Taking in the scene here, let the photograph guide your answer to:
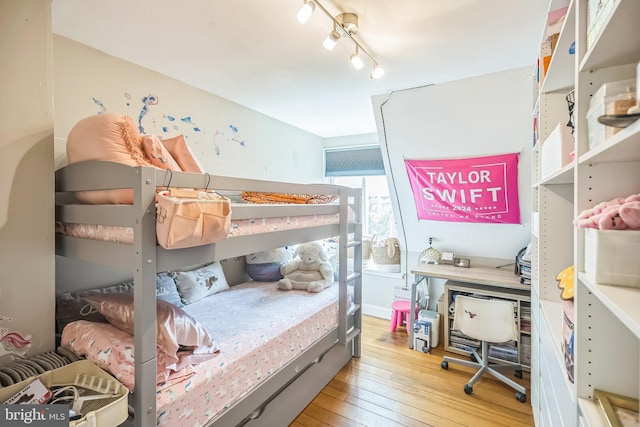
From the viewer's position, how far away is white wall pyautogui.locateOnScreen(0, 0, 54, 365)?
4.17ft

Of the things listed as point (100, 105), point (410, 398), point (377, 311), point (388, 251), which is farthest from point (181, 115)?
point (377, 311)

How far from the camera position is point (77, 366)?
1.23 metres

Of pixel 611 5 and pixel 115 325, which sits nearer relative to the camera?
pixel 611 5

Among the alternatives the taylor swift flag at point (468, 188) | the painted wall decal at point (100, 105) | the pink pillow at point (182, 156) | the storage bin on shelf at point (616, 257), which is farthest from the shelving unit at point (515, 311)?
the painted wall decal at point (100, 105)

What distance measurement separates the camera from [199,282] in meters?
2.49

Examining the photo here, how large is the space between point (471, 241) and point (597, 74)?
8.33 ft

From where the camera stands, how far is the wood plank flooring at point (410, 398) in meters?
2.01

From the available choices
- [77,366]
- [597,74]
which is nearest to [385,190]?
[597,74]

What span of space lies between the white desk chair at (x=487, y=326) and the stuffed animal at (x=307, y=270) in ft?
3.87

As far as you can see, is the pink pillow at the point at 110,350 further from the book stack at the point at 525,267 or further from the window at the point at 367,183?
the window at the point at 367,183

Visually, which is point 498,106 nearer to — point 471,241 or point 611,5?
point 471,241

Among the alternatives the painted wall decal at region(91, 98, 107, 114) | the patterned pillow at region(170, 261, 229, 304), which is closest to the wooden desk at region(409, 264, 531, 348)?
the patterned pillow at region(170, 261, 229, 304)

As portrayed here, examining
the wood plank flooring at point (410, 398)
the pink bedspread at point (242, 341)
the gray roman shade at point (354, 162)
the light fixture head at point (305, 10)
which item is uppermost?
the light fixture head at point (305, 10)

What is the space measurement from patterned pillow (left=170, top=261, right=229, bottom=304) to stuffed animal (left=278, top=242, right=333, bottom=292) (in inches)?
21.8
